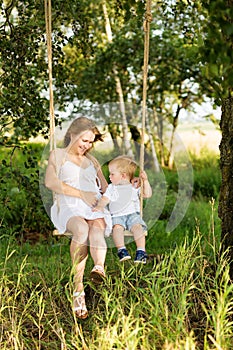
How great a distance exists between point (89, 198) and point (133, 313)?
60 cm

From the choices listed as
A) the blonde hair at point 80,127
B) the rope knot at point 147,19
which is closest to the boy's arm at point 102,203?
the blonde hair at point 80,127

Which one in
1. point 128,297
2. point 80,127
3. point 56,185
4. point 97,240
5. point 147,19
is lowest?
point 128,297

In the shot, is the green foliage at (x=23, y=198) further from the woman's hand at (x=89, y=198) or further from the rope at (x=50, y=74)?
the rope at (x=50, y=74)

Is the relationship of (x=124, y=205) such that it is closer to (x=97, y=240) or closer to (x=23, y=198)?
(x=97, y=240)

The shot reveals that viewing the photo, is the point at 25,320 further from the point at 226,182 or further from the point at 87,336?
the point at 226,182

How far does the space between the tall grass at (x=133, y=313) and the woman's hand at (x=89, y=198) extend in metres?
0.34

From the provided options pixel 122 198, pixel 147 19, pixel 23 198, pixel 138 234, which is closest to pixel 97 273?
pixel 138 234

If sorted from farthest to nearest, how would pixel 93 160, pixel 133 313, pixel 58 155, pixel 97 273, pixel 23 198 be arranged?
pixel 23 198
pixel 93 160
pixel 58 155
pixel 97 273
pixel 133 313

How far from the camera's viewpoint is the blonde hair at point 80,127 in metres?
3.26

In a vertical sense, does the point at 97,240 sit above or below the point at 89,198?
below

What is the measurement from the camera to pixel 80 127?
3268 mm

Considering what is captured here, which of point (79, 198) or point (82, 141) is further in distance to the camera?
point (82, 141)

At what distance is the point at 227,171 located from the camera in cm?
340

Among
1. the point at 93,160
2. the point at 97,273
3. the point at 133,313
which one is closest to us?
the point at 133,313
